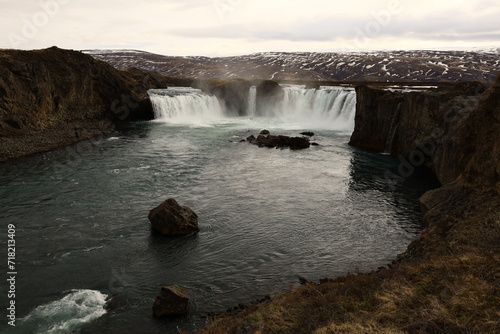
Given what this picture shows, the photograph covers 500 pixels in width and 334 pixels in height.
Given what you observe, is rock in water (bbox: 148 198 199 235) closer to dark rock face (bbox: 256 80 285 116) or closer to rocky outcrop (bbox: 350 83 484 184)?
rocky outcrop (bbox: 350 83 484 184)

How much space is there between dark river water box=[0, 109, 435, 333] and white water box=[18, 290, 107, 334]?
0.05 m

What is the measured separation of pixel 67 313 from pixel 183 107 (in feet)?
195

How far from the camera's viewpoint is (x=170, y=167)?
3584 cm

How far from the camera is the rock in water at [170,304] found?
1416 cm

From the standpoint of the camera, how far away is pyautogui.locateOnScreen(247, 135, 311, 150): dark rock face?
148 feet

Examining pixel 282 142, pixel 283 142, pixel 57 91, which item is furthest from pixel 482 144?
pixel 57 91

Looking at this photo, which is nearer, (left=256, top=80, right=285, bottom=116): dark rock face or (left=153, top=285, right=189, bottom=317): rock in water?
(left=153, top=285, right=189, bottom=317): rock in water

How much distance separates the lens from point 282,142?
4675 cm

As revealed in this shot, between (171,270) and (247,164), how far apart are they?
2115 cm

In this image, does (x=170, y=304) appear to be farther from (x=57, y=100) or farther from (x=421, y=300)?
(x=57, y=100)

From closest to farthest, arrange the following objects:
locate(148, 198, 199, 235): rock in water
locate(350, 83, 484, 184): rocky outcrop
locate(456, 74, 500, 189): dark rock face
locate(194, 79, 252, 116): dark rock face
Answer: locate(456, 74, 500, 189): dark rock face, locate(148, 198, 199, 235): rock in water, locate(350, 83, 484, 184): rocky outcrop, locate(194, 79, 252, 116): dark rock face

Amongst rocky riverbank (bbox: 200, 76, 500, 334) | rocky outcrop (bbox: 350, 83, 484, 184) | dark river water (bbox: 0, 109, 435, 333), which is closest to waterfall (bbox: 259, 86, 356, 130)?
rocky outcrop (bbox: 350, 83, 484, 184)

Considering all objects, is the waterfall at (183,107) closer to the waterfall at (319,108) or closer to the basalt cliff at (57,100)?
the basalt cliff at (57,100)

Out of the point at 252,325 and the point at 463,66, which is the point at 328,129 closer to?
the point at 252,325
